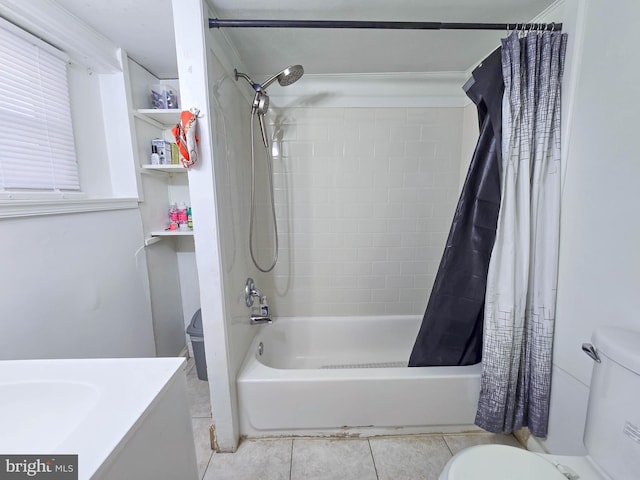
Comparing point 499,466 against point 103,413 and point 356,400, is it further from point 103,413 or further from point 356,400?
point 103,413

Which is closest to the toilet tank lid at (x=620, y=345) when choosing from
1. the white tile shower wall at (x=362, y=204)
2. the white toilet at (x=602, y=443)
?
the white toilet at (x=602, y=443)

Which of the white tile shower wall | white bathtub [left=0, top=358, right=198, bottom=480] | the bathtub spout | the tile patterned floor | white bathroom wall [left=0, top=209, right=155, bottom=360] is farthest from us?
the white tile shower wall

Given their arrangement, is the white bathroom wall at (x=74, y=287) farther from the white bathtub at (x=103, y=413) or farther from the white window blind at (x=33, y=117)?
the white bathtub at (x=103, y=413)

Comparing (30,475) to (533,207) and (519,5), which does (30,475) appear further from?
(519,5)

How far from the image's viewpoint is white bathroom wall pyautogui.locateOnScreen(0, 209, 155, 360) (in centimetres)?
100

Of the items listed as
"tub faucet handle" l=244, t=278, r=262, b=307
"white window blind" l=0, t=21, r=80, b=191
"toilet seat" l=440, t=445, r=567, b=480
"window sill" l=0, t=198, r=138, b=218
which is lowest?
"toilet seat" l=440, t=445, r=567, b=480

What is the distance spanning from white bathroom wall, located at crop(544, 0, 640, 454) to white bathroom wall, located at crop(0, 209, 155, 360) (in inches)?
85.7

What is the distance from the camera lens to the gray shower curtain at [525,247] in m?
1.12

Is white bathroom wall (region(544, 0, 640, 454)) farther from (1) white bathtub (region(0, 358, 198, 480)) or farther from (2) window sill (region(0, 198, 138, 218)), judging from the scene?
(2) window sill (region(0, 198, 138, 218))

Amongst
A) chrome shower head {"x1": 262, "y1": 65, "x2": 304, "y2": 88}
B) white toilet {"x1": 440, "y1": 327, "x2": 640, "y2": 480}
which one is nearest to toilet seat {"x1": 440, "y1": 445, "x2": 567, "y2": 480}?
white toilet {"x1": 440, "y1": 327, "x2": 640, "y2": 480}

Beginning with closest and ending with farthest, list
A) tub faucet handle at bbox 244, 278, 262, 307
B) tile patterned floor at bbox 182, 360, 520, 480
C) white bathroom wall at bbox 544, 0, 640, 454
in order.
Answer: white bathroom wall at bbox 544, 0, 640, 454 → tile patterned floor at bbox 182, 360, 520, 480 → tub faucet handle at bbox 244, 278, 262, 307

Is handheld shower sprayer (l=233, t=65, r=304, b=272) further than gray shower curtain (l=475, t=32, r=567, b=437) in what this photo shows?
Yes

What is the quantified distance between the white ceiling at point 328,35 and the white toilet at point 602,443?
1.44 meters

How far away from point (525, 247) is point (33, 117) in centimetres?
224
